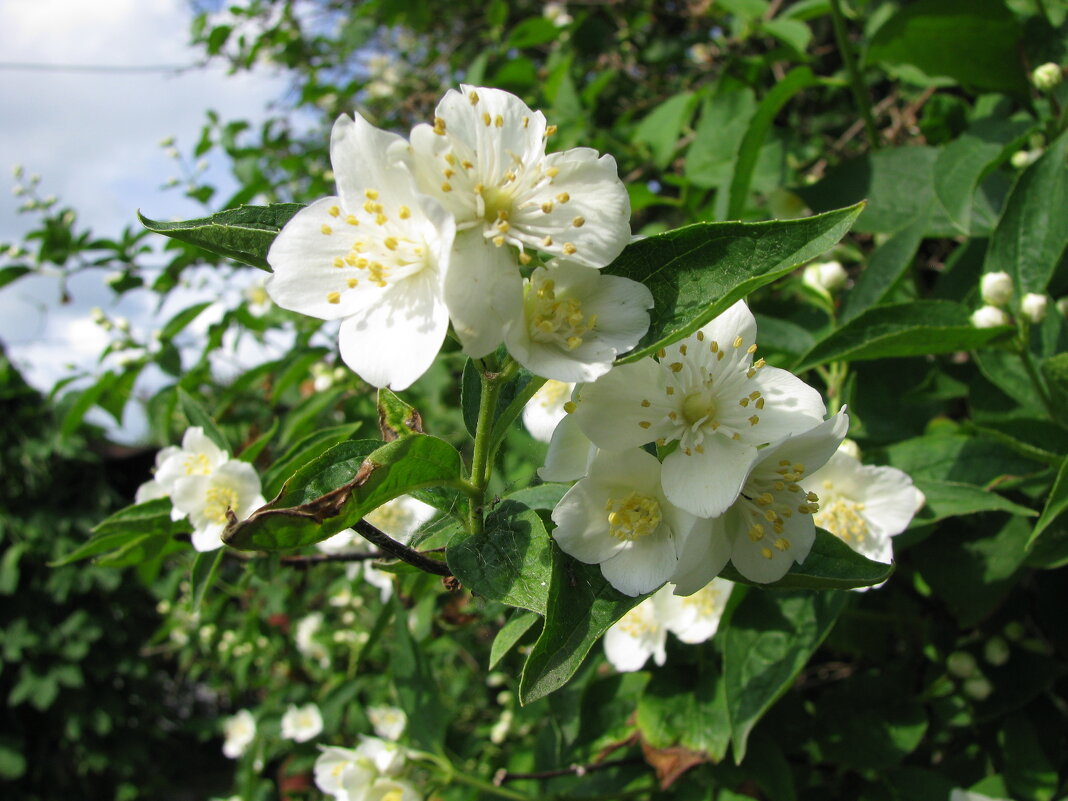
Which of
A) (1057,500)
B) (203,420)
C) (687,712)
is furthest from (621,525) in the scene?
(203,420)

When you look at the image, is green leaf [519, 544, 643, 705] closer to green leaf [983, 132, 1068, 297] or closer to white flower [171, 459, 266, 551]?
white flower [171, 459, 266, 551]

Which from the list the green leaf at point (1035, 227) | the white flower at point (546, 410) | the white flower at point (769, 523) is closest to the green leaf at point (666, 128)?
the green leaf at point (1035, 227)

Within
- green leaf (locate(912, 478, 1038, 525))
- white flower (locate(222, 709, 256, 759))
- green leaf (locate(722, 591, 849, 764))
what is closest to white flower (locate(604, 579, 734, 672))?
green leaf (locate(722, 591, 849, 764))

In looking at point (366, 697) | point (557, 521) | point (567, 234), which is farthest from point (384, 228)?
point (366, 697)

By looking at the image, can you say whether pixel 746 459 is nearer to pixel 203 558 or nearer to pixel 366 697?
pixel 203 558

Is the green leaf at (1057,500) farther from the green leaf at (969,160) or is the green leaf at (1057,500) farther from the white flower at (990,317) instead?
the green leaf at (969,160)

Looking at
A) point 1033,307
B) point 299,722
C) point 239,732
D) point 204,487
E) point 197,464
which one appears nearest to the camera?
point 1033,307

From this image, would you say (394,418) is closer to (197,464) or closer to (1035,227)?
(197,464)

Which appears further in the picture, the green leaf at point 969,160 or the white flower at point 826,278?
the white flower at point 826,278
